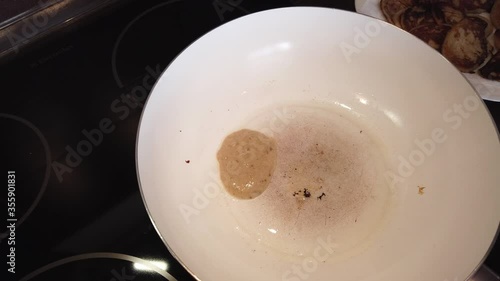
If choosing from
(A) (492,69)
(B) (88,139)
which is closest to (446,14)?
(A) (492,69)

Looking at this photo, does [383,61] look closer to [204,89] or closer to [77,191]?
[204,89]

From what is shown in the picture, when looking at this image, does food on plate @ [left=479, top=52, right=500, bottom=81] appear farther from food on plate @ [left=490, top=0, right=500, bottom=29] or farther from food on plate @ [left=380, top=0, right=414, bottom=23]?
food on plate @ [left=380, top=0, right=414, bottom=23]

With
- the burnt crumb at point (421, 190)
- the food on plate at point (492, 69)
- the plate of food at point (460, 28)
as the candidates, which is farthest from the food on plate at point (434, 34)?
the burnt crumb at point (421, 190)

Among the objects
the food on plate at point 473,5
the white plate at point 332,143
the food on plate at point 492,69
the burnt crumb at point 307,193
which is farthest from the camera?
the food on plate at point 473,5

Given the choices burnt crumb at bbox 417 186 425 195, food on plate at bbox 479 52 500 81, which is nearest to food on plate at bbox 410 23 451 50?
food on plate at bbox 479 52 500 81

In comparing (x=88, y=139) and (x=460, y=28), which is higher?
(x=88, y=139)

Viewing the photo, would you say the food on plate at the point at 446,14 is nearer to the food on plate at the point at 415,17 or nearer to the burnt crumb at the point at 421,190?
the food on plate at the point at 415,17

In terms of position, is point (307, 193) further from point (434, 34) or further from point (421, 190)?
point (434, 34)

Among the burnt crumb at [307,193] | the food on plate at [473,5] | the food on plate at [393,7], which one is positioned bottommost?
the burnt crumb at [307,193]
